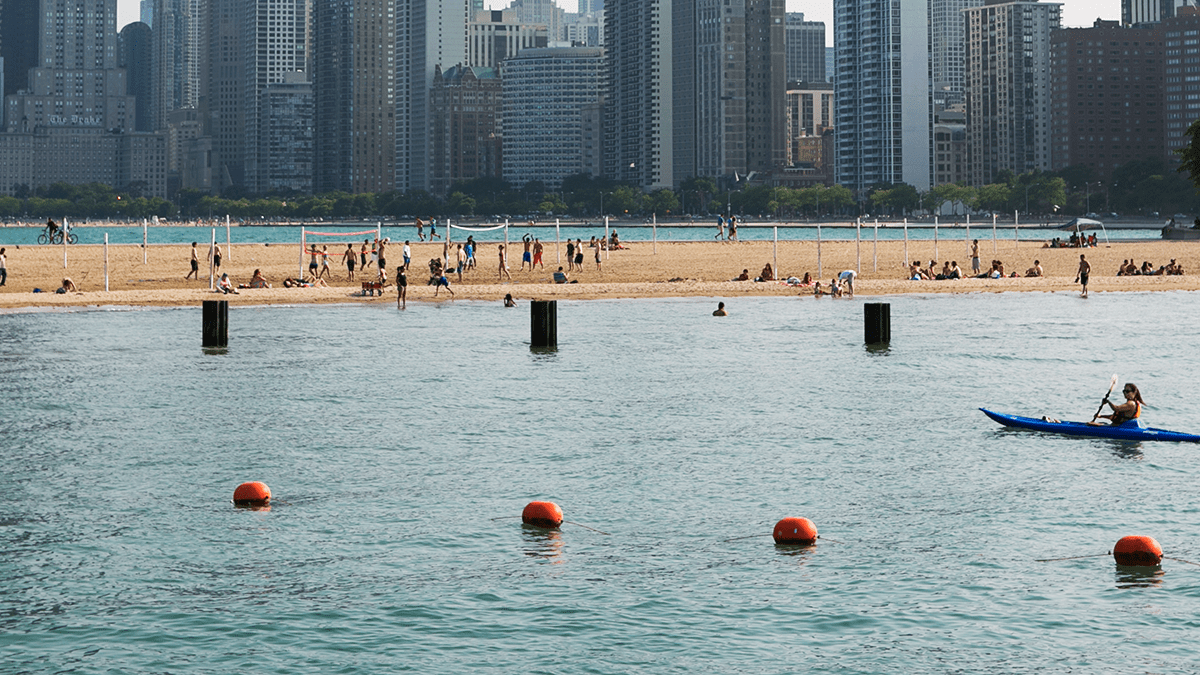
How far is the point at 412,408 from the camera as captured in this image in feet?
113

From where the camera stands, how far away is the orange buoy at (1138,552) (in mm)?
19078

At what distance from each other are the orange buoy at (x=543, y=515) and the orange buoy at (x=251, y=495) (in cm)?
440

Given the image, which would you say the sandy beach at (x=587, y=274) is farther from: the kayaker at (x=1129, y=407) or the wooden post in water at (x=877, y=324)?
the kayaker at (x=1129, y=407)

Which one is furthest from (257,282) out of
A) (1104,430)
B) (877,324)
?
(1104,430)

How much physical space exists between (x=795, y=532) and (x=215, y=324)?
3028 centimetres

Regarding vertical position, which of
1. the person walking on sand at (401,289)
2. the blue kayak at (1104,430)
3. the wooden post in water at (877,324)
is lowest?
the blue kayak at (1104,430)

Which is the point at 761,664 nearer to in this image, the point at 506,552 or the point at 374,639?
the point at 374,639

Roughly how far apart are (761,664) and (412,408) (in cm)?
2021

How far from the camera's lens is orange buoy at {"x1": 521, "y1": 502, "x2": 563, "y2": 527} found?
21.5 metres

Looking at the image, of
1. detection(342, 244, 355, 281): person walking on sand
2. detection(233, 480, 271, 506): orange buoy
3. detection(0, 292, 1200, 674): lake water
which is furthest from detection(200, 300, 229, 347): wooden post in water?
detection(342, 244, 355, 281): person walking on sand

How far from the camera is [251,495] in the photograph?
2312 centimetres

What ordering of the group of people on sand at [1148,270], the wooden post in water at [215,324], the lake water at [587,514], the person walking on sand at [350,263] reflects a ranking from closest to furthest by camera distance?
the lake water at [587,514] < the wooden post in water at [215,324] < the person walking on sand at [350,263] < the group of people on sand at [1148,270]

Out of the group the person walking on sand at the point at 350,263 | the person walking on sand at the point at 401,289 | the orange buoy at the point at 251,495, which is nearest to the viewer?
the orange buoy at the point at 251,495

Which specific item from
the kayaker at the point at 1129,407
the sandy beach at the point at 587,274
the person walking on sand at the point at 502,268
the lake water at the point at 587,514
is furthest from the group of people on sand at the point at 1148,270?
the kayaker at the point at 1129,407
